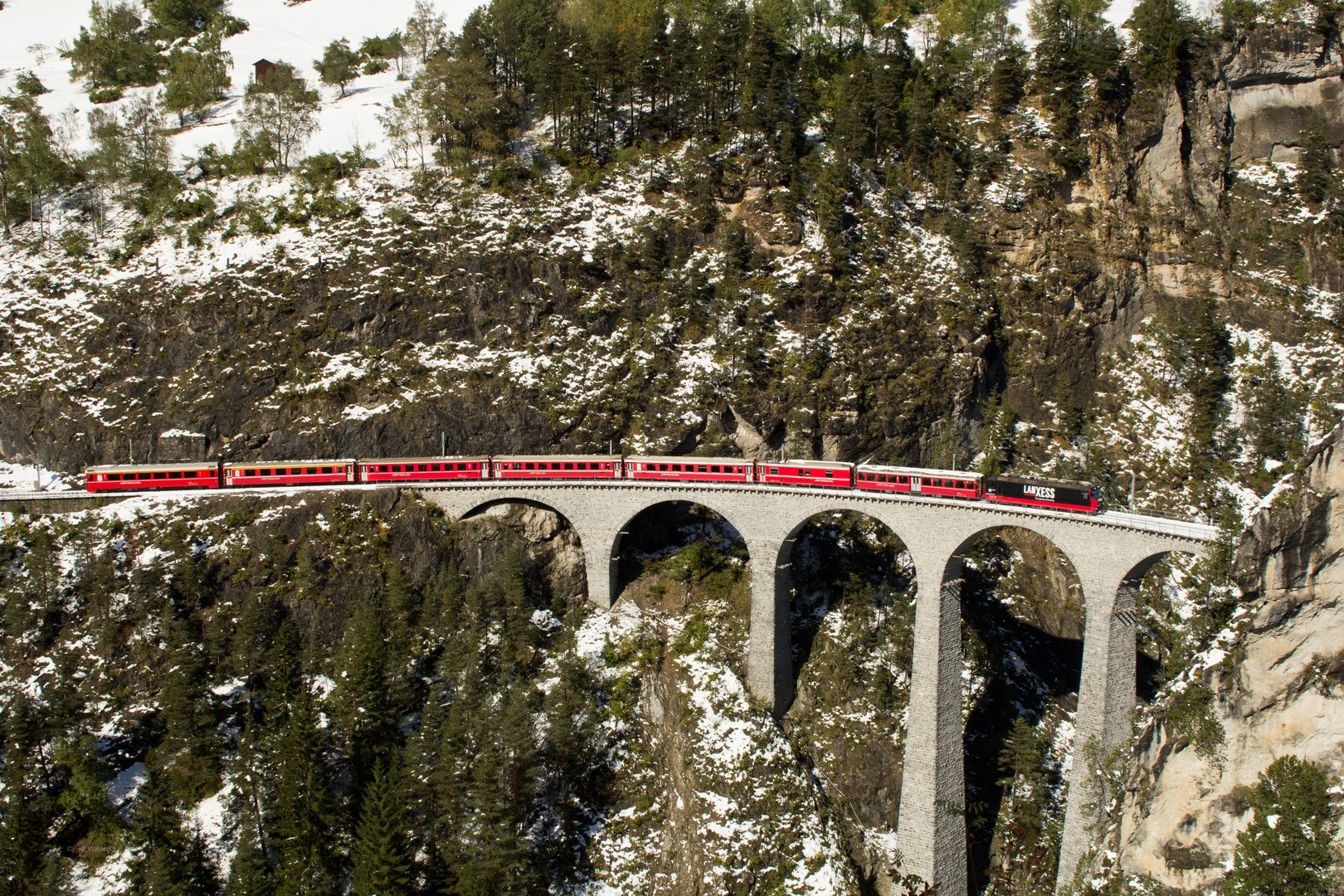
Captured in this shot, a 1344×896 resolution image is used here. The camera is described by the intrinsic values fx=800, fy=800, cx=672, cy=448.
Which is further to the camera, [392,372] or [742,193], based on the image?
[742,193]

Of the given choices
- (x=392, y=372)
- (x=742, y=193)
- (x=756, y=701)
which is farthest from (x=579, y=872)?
(x=742, y=193)

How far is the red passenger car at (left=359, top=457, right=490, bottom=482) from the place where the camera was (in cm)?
5097

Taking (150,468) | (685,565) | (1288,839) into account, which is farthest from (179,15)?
(1288,839)

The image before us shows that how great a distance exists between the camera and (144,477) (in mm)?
50188

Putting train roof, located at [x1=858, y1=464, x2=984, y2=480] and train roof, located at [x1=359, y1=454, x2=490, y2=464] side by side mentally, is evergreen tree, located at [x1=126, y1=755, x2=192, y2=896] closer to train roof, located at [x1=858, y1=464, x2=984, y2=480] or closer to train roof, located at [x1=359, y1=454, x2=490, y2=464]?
train roof, located at [x1=359, y1=454, x2=490, y2=464]

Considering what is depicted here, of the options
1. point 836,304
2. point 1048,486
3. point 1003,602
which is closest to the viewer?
point 1048,486

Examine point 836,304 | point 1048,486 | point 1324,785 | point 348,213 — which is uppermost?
point 348,213

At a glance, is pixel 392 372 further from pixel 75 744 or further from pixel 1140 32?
pixel 1140 32

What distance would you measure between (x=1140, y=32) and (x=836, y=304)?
126 feet

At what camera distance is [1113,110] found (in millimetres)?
68938

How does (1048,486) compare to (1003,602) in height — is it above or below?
above

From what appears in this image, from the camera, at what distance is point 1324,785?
26.6 m

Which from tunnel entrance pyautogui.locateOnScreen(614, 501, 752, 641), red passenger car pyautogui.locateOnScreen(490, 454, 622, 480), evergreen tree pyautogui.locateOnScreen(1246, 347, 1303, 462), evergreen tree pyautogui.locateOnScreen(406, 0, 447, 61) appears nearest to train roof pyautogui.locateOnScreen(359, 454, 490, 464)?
red passenger car pyautogui.locateOnScreen(490, 454, 622, 480)

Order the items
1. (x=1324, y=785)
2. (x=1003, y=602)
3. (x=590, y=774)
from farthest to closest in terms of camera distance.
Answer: (x=1003, y=602)
(x=590, y=774)
(x=1324, y=785)
